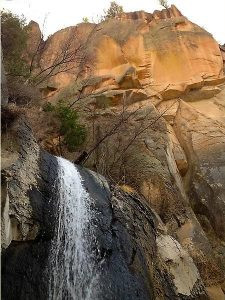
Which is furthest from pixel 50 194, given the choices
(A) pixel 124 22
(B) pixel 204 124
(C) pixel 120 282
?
(A) pixel 124 22

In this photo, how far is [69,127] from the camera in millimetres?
16641

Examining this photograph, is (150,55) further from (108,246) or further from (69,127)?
(108,246)

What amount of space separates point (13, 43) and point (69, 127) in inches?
160

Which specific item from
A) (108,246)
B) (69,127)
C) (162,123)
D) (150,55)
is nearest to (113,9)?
(150,55)

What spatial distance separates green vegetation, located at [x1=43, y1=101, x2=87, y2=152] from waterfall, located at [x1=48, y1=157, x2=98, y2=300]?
592 centimetres

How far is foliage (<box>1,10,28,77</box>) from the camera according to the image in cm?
1542

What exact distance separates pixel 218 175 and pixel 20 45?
988 centimetres

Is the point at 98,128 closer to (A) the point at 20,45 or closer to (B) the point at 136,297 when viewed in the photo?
(A) the point at 20,45

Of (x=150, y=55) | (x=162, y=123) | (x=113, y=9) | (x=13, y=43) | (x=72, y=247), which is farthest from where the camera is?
(x=113, y=9)

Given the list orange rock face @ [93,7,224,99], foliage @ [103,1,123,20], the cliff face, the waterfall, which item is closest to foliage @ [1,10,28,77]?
the cliff face

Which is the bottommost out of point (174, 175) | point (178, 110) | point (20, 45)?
point (174, 175)

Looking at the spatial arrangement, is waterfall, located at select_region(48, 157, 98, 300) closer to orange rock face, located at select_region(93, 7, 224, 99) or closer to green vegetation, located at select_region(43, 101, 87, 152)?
green vegetation, located at select_region(43, 101, 87, 152)

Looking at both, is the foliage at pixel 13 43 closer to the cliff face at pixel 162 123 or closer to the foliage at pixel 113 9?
the cliff face at pixel 162 123

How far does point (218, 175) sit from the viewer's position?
16.8 metres
